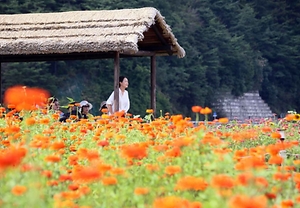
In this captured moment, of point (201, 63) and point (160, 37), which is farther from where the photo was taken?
point (201, 63)

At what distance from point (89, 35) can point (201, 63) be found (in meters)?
21.9

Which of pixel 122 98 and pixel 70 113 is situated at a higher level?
pixel 122 98

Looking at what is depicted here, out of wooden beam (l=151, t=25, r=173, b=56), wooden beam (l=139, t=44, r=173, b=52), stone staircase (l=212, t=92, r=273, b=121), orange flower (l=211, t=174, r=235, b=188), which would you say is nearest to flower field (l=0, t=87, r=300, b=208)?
orange flower (l=211, t=174, r=235, b=188)

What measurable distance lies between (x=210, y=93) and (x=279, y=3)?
1164cm

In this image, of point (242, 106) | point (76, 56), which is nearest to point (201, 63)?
point (242, 106)

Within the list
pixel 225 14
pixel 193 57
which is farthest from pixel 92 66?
pixel 225 14

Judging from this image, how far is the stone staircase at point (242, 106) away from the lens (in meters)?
31.9

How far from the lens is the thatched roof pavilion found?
32.5ft

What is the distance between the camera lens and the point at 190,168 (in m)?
3.34

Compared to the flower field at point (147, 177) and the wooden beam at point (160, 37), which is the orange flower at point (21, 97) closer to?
the flower field at point (147, 177)

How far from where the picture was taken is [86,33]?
10414mm

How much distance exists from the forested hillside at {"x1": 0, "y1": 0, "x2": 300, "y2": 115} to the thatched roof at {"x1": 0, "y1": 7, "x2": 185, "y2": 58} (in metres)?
12.4

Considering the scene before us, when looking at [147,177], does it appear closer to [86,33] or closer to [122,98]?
[122,98]

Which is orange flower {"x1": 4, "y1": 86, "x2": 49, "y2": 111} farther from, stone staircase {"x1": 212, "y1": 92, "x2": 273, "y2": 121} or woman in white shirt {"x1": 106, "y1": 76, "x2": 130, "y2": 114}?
stone staircase {"x1": 212, "y1": 92, "x2": 273, "y2": 121}
